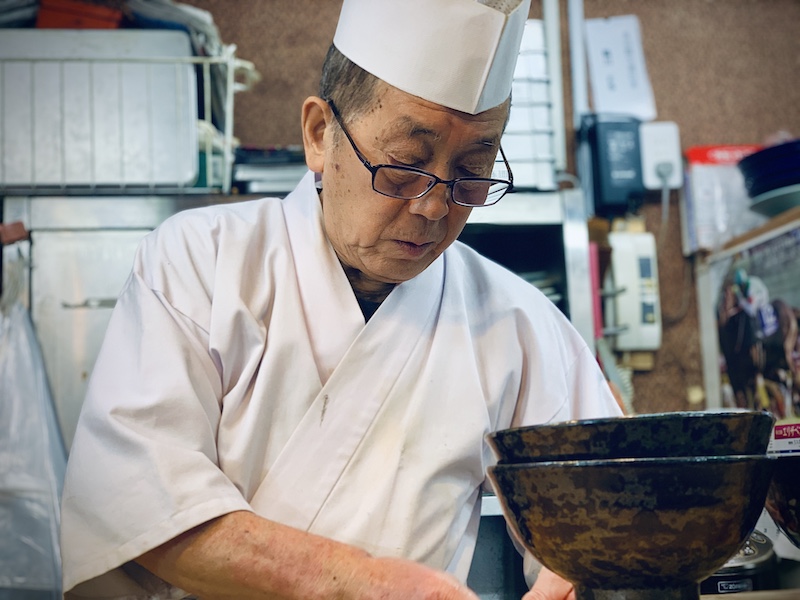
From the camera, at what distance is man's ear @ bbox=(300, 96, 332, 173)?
1161mm

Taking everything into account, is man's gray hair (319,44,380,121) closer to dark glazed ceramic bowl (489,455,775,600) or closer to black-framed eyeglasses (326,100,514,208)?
black-framed eyeglasses (326,100,514,208)

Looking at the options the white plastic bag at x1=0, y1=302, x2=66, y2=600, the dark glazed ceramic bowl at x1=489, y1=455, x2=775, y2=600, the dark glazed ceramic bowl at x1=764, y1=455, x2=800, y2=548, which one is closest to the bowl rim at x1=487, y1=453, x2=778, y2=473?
the dark glazed ceramic bowl at x1=489, y1=455, x2=775, y2=600

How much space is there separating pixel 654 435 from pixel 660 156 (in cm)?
219

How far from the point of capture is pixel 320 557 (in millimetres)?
875

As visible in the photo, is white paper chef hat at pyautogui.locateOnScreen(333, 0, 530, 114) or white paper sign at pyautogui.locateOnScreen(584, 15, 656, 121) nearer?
white paper chef hat at pyautogui.locateOnScreen(333, 0, 530, 114)

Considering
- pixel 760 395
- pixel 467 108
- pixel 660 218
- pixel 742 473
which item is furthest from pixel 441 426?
pixel 660 218

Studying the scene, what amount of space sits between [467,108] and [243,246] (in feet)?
1.21

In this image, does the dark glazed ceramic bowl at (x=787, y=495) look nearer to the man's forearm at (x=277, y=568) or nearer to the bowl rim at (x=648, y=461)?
the bowl rim at (x=648, y=461)

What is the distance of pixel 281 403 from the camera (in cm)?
111

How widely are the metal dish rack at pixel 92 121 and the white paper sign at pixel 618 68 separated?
1320 mm

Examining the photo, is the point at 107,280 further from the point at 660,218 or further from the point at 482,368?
the point at 660,218

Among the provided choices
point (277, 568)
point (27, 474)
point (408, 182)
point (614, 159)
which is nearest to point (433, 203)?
point (408, 182)

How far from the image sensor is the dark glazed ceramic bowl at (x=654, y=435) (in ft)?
2.14

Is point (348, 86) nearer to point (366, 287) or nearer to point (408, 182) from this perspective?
point (408, 182)
